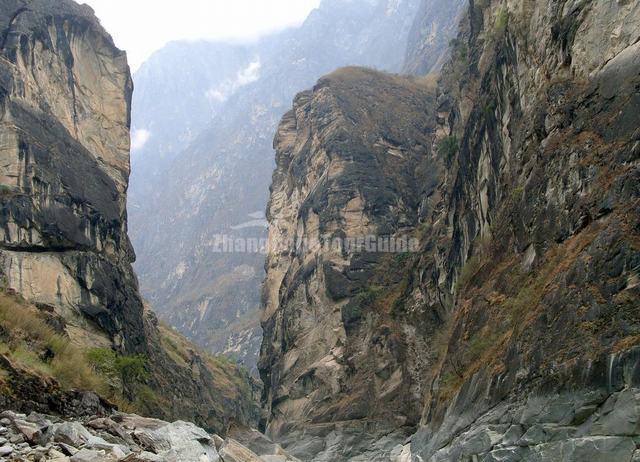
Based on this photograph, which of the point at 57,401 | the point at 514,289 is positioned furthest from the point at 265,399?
the point at 57,401

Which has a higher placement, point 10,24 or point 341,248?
point 10,24

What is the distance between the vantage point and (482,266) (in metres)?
27.0

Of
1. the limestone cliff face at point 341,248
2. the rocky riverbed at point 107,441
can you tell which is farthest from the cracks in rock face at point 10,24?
the rocky riverbed at point 107,441

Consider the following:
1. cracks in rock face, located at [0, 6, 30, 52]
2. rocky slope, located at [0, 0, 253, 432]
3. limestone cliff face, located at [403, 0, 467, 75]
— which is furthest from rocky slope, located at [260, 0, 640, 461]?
limestone cliff face, located at [403, 0, 467, 75]

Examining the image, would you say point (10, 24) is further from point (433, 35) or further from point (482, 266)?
point (433, 35)

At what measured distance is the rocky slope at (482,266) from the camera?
15.0 meters

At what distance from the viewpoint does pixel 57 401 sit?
568 inches

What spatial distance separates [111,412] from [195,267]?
506ft

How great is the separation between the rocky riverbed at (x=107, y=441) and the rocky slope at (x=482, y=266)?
7.10 metres

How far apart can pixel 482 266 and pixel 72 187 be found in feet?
79.8

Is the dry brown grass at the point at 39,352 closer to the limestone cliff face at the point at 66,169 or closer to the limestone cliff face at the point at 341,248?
the limestone cliff face at the point at 66,169

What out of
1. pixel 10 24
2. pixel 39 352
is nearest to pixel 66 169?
pixel 10 24

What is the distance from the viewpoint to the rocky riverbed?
35.9ft

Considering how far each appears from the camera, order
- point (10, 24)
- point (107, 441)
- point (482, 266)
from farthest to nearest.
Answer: point (10, 24)
point (482, 266)
point (107, 441)
